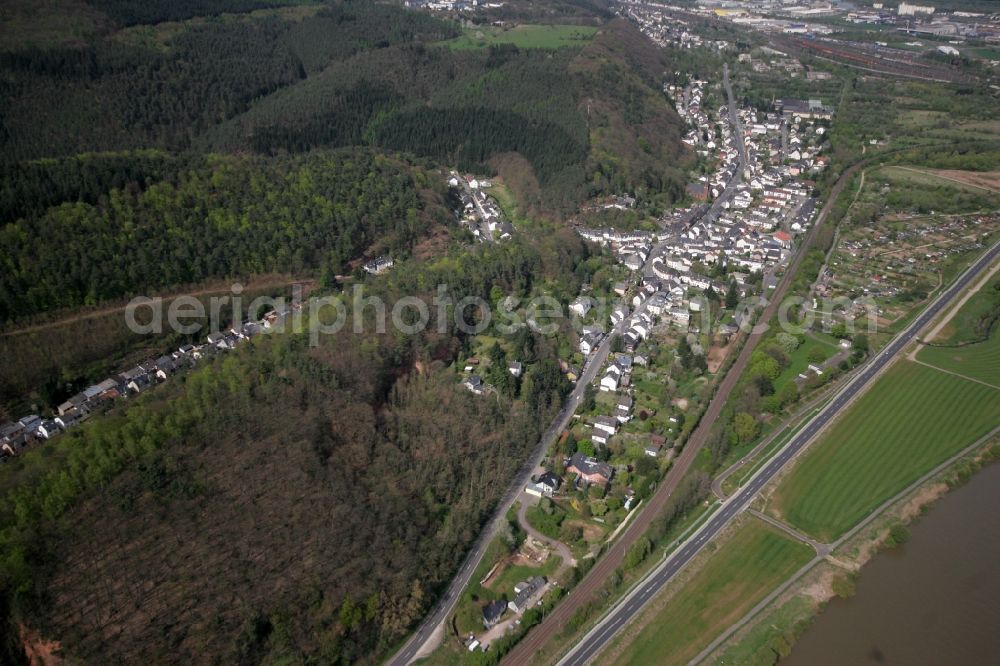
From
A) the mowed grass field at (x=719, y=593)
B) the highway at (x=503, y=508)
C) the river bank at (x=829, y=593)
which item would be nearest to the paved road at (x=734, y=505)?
the mowed grass field at (x=719, y=593)

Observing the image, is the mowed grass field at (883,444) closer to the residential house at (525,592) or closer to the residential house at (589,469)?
the residential house at (589,469)

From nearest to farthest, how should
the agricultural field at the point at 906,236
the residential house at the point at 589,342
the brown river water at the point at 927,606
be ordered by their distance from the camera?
the brown river water at the point at 927,606 → the residential house at the point at 589,342 → the agricultural field at the point at 906,236

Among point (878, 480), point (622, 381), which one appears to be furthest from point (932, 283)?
point (622, 381)

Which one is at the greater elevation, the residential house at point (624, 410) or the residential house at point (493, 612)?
the residential house at point (624, 410)

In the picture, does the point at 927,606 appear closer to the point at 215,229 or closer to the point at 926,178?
the point at 215,229

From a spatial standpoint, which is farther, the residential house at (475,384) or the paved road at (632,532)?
the residential house at (475,384)

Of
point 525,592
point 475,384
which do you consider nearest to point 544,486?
point 525,592

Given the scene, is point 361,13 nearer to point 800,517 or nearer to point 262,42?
point 262,42
